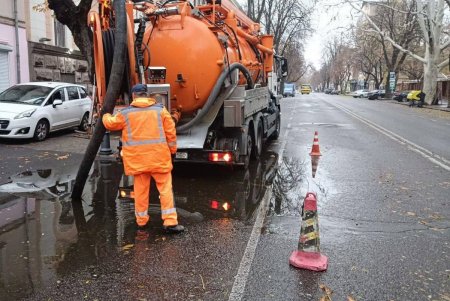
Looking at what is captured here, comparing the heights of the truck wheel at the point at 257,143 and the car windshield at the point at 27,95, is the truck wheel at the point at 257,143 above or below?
below

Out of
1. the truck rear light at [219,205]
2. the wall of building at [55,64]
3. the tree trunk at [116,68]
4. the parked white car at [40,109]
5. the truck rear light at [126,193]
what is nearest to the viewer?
the tree trunk at [116,68]

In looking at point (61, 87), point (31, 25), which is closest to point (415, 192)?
point (61, 87)

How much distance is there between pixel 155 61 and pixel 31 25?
44.0 ft

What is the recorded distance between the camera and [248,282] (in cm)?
411

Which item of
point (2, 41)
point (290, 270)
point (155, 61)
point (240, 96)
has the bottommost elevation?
point (290, 270)

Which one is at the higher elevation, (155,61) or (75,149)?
(155,61)

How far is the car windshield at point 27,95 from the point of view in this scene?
1288cm

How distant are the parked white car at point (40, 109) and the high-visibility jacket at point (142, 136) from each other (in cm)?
773

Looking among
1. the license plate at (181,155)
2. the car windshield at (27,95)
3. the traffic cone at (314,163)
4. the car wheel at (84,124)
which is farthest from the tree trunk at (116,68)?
the car wheel at (84,124)

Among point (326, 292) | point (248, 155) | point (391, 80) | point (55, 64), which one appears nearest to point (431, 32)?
point (391, 80)

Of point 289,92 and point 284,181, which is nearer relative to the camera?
point 284,181

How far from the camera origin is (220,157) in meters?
8.01

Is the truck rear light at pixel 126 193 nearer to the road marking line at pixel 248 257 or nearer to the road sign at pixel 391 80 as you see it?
the road marking line at pixel 248 257

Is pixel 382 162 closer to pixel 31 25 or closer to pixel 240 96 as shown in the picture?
pixel 240 96
